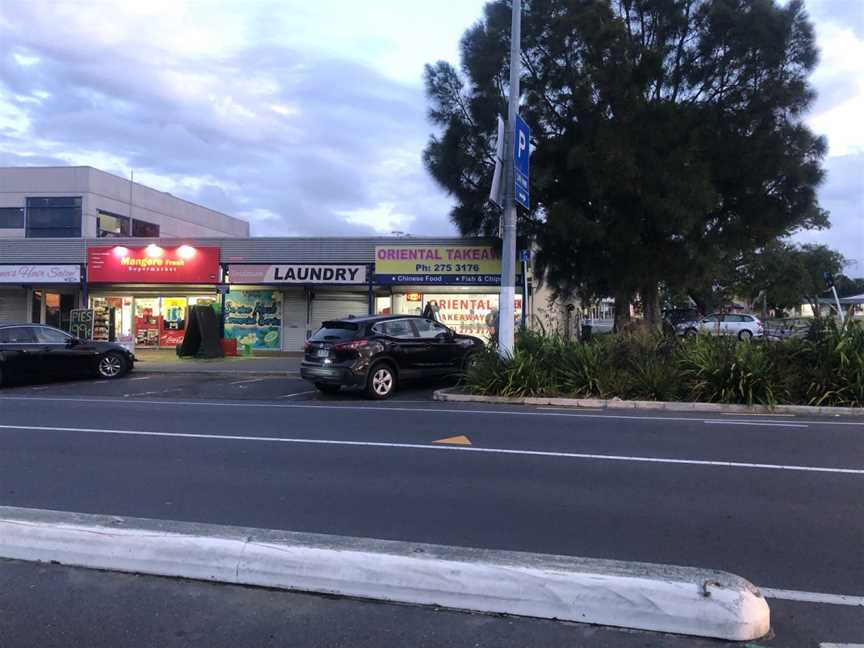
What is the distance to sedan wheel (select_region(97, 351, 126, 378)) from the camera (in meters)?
17.7

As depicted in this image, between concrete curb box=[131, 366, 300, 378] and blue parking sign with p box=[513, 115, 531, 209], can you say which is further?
concrete curb box=[131, 366, 300, 378]

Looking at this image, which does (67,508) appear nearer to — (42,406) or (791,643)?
(791,643)

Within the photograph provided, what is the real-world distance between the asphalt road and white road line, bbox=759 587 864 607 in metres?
0.04

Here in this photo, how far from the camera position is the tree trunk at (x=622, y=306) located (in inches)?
851

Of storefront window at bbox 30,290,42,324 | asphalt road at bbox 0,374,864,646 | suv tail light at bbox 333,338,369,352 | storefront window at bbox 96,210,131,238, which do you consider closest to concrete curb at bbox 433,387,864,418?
asphalt road at bbox 0,374,864,646

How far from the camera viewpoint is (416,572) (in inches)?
155

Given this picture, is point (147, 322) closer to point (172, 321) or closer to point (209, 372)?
point (172, 321)

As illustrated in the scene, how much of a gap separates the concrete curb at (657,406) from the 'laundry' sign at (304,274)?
11.1 meters

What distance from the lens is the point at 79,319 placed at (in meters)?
24.3

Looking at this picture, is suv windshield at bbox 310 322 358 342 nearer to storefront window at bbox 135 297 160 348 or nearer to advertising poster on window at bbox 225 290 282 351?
advertising poster on window at bbox 225 290 282 351

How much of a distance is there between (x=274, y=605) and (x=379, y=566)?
61 centimetres

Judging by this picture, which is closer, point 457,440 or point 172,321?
point 457,440

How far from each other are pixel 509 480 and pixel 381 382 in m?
7.13

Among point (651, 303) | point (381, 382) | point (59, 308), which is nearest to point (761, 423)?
point (381, 382)
